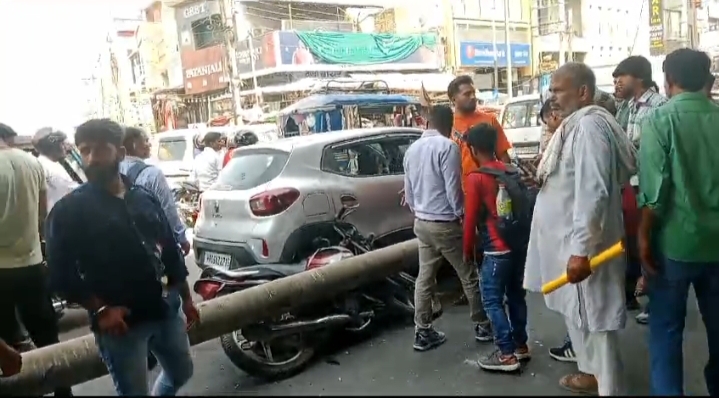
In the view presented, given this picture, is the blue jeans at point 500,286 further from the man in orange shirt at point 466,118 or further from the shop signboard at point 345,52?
the shop signboard at point 345,52

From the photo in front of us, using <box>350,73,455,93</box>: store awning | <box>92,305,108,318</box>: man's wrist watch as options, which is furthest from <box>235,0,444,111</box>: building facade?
<box>92,305,108,318</box>: man's wrist watch

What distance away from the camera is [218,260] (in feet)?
17.7

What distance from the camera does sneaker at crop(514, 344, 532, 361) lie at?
395cm

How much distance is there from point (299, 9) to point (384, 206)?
17.9 m

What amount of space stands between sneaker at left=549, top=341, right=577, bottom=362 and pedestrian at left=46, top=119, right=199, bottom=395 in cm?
254

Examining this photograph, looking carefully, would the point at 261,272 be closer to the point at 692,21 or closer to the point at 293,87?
the point at 293,87

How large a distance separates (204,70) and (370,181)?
18796 millimetres

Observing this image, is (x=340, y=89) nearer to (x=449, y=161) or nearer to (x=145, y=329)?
(x=449, y=161)

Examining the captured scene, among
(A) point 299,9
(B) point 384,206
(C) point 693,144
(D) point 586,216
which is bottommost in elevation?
(B) point 384,206

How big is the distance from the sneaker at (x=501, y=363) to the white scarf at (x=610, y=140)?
1.34 m

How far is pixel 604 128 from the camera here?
2.77 m

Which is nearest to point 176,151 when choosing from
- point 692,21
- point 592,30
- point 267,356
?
point 267,356

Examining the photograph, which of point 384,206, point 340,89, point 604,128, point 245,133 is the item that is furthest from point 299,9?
point 604,128

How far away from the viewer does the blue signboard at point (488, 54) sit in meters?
24.0
